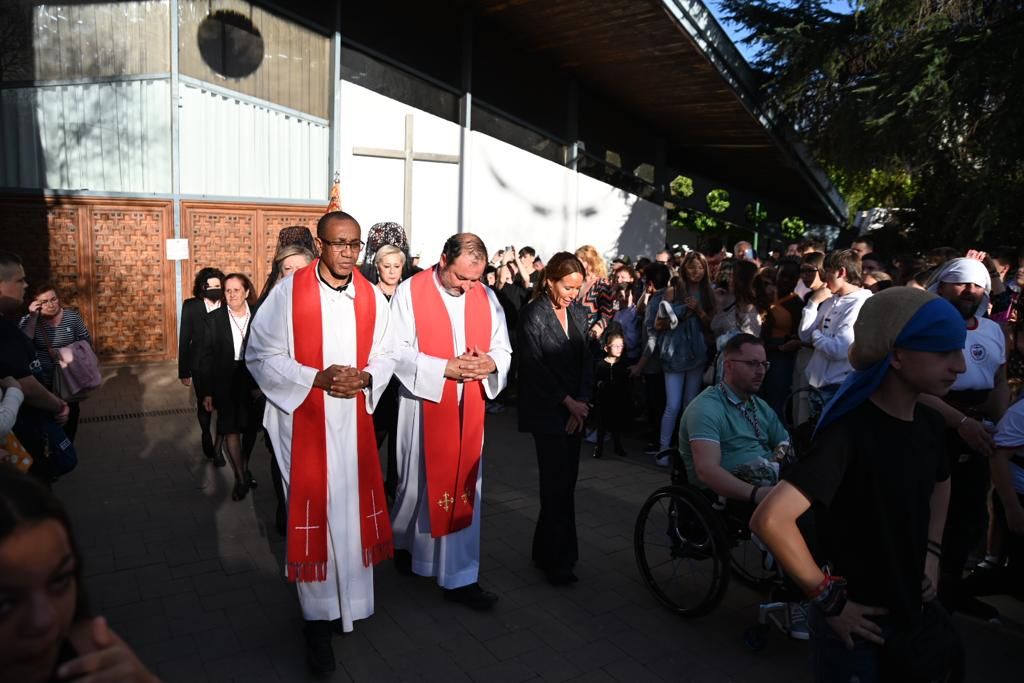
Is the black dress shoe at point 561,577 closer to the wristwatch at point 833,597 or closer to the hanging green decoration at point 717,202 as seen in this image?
the wristwatch at point 833,597

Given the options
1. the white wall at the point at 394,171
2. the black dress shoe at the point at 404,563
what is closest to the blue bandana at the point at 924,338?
the black dress shoe at the point at 404,563

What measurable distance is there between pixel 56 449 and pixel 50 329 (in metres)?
2.24

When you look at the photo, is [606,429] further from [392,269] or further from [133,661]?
[133,661]

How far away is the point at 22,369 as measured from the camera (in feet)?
11.5

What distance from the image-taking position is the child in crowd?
23.4ft

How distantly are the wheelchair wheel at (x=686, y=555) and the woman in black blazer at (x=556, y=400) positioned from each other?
17.7 inches

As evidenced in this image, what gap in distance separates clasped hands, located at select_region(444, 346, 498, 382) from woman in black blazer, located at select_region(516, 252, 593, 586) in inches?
13.4

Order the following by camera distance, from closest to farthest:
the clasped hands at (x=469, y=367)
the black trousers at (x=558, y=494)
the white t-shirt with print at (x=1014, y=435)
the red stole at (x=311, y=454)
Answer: the white t-shirt with print at (x=1014, y=435)
the red stole at (x=311, y=454)
the clasped hands at (x=469, y=367)
the black trousers at (x=558, y=494)

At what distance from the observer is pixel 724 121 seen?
15266 millimetres

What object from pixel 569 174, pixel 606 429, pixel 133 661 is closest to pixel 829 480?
pixel 133 661

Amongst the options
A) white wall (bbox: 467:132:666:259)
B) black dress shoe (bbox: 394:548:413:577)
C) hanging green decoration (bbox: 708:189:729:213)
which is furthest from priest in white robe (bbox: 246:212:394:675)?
hanging green decoration (bbox: 708:189:729:213)

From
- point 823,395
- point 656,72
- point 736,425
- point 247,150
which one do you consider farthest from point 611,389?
point 656,72

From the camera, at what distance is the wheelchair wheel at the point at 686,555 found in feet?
12.7

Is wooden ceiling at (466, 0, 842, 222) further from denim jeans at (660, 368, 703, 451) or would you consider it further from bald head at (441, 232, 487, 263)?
bald head at (441, 232, 487, 263)
